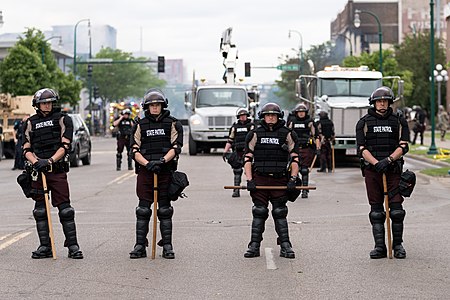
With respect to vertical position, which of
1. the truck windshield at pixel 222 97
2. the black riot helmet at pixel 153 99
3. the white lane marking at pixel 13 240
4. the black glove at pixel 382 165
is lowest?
the white lane marking at pixel 13 240

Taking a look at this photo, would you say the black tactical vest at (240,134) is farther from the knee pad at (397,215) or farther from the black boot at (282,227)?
the knee pad at (397,215)

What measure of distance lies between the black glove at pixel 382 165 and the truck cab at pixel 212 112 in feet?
90.4

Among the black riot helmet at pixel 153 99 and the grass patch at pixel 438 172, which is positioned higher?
the black riot helmet at pixel 153 99

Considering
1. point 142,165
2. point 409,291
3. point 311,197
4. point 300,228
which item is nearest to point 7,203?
point 311,197

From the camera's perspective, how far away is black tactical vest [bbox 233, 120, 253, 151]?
760 inches

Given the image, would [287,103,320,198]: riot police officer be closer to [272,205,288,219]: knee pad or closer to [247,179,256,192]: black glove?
[272,205,288,219]: knee pad

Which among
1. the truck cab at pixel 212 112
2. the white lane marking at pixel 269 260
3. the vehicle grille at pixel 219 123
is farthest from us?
the truck cab at pixel 212 112

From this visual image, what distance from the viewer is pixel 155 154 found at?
11188 millimetres

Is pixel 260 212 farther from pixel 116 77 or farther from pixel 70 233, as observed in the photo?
pixel 116 77

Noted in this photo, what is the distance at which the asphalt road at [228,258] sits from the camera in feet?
29.2

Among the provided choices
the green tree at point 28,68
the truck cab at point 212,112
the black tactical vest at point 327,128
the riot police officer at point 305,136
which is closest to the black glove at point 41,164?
the riot police officer at point 305,136

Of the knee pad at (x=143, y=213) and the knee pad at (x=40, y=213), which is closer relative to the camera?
the knee pad at (x=143, y=213)

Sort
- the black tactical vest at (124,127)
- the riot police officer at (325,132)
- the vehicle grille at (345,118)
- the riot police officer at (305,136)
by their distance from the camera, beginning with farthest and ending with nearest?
1. the vehicle grille at (345,118)
2. the black tactical vest at (124,127)
3. the riot police officer at (325,132)
4. the riot police officer at (305,136)

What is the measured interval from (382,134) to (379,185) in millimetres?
562
